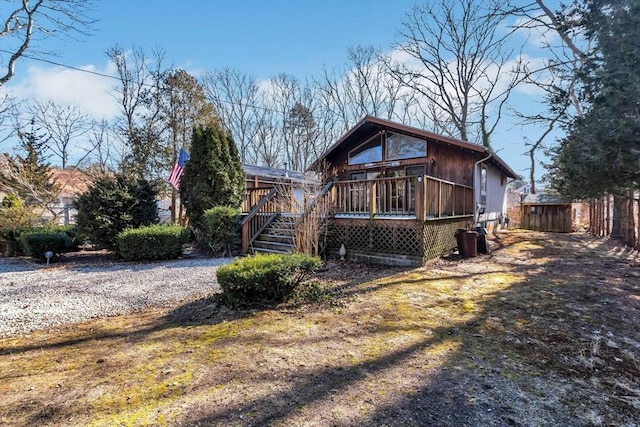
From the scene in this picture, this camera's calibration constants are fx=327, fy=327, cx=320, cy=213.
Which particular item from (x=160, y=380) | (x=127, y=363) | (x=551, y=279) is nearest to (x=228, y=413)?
(x=160, y=380)

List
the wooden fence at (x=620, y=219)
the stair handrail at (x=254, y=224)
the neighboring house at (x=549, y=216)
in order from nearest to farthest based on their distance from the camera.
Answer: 1. the stair handrail at (x=254, y=224)
2. the wooden fence at (x=620, y=219)
3. the neighboring house at (x=549, y=216)

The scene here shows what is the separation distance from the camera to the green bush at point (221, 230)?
9.87 metres

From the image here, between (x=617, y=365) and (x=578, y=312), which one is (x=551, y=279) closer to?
(x=578, y=312)

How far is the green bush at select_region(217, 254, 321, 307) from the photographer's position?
15.1ft

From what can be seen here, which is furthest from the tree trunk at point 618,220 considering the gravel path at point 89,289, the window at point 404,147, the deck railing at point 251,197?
the gravel path at point 89,289

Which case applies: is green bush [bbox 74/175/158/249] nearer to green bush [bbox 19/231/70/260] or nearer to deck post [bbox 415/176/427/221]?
green bush [bbox 19/231/70/260]

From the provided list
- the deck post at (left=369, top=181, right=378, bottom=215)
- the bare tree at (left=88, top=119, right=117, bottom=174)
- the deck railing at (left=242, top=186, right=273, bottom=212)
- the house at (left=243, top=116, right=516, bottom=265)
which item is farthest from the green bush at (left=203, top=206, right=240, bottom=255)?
the bare tree at (left=88, top=119, right=117, bottom=174)

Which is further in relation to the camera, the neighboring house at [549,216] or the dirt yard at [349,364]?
the neighboring house at [549,216]

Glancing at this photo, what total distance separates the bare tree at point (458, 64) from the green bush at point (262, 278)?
21.0 meters

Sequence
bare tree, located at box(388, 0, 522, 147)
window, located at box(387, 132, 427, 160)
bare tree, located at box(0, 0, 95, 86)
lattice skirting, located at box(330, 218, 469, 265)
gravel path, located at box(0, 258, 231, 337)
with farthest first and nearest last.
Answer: bare tree, located at box(388, 0, 522, 147) → bare tree, located at box(0, 0, 95, 86) → window, located at box(387, 132, 427, 160) → lattice skirting, located at box(330, 218, 469, 265) → gravel path, located at box(0, 258, 231, 337)

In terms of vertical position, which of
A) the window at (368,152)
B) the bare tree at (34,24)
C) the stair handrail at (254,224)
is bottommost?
the stair handrail at (254,224)

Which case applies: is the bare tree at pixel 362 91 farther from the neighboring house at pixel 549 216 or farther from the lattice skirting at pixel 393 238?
the lattice skirting at pixel 393 238

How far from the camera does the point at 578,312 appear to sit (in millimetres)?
4402

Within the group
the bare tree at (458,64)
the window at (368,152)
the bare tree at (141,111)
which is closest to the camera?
the window at (368,152)
